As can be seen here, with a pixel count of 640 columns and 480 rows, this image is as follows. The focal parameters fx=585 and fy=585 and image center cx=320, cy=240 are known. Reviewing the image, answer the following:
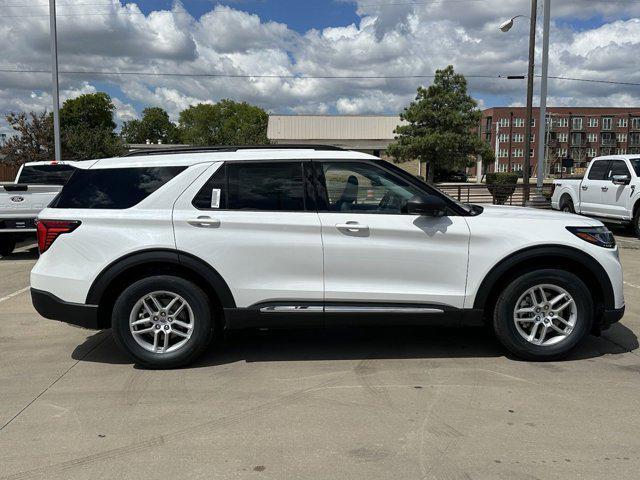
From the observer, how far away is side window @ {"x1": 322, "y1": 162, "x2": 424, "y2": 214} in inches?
192

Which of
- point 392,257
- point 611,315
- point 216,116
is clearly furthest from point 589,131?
point 392,257

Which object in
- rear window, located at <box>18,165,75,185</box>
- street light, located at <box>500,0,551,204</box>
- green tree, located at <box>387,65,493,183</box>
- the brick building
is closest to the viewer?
rear window, located at <box>18,165,75,185</box>

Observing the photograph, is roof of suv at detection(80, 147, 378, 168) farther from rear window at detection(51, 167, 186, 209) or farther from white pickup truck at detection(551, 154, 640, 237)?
white pickup truck at detection(551, 154, 640, 237)

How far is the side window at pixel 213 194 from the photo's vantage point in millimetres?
4793

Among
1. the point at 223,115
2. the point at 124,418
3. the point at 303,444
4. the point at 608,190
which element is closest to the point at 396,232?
the point at 303,444

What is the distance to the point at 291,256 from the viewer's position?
4703mm

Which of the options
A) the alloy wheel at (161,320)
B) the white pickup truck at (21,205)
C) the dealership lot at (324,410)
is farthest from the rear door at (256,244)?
the white pickup truck at (21,205)

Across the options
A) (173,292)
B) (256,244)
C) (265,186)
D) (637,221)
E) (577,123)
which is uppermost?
(577,123)

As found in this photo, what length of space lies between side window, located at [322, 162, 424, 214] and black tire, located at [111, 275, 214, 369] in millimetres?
1310

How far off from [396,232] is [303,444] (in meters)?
1.89

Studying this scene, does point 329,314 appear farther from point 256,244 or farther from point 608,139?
point 608,139

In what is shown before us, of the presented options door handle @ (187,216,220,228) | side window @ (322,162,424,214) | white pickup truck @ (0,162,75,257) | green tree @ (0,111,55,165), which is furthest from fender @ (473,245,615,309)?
green tree @ (0,111,55,165)

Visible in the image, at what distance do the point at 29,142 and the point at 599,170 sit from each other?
27.4 meters

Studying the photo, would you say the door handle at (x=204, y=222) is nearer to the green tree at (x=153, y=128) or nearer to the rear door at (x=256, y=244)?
the rear door at (x=256, y=244)
